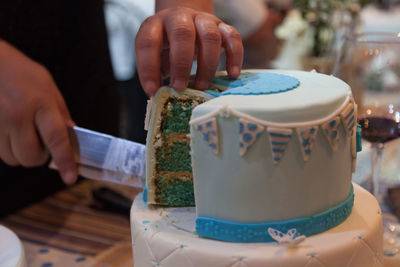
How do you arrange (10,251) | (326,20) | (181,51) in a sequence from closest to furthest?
1. (181,51)
2. (10,251)
3. (326,20)

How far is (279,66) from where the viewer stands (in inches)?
74.4

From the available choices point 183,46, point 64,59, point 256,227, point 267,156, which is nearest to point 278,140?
point 267,156

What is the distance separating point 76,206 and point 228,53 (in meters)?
0.77

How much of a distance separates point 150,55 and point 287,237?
386 mm

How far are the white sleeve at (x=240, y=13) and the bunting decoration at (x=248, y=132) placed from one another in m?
1.43

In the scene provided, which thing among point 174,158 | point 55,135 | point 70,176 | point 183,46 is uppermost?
point 183,46

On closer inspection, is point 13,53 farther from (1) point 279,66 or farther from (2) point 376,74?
(1) point 279,66

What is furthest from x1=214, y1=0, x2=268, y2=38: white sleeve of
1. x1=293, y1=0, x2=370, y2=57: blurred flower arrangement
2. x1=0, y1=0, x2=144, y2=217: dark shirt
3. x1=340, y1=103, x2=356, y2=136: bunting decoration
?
x1=340, y1=103, x2=356, y2=136: bunting decoration

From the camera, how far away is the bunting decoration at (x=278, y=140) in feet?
2.24

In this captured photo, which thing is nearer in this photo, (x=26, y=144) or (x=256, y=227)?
(x=256, y=227)

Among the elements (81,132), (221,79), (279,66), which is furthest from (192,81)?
(279,66)

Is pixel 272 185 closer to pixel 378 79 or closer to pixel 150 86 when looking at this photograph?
pixel 150 86

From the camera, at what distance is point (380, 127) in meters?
1.07

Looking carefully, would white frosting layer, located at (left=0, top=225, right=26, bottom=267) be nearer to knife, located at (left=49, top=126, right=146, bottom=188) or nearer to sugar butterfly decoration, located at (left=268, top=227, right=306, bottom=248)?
knife, located at (left=49, top=126, right=146, bottom=188)
